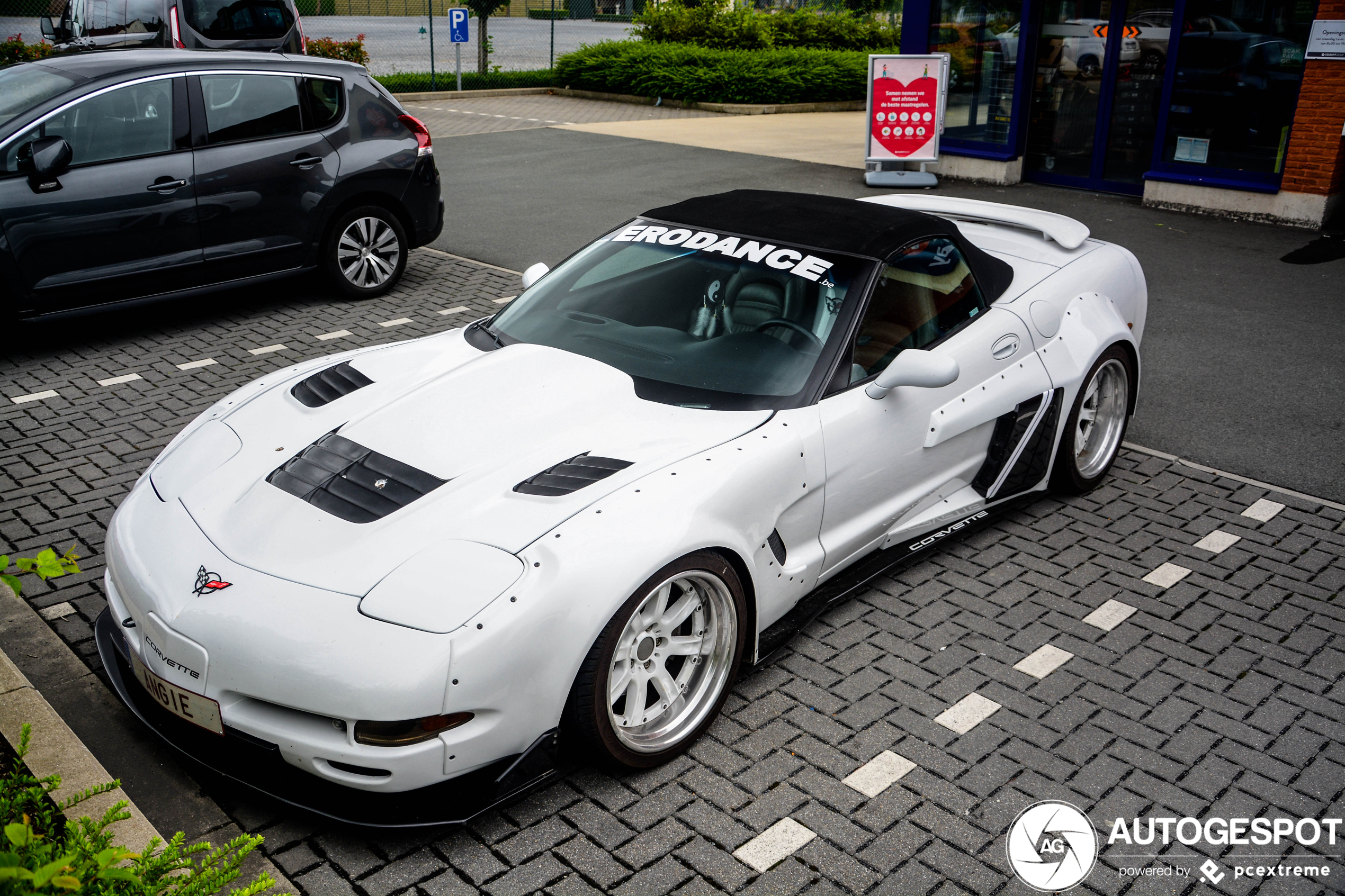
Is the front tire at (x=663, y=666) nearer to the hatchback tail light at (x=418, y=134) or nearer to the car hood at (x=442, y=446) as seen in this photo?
the car hood at (x=442, y=446)

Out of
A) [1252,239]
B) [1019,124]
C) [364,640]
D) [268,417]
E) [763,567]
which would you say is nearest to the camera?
[364,640]

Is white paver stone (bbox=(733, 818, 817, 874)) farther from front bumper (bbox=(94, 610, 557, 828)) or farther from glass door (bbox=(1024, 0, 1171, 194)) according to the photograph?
glass door (bbox=(1024, 0, 1171, 194))

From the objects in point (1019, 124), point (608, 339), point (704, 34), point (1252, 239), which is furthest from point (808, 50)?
point (608, 339)

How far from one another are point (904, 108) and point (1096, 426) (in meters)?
8.68

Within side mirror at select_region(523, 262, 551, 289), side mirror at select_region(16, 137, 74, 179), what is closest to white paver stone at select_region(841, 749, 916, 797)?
side mirror at select_region(523, 262, 551, 289)

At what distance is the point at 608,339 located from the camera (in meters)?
4.26

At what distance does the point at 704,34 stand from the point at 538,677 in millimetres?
22824

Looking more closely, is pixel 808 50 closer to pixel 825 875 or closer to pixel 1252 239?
pixel 1252 239

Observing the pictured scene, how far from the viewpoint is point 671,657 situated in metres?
3.55

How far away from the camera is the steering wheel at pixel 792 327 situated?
4082 mm

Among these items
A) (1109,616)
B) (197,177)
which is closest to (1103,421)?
(1109,616)

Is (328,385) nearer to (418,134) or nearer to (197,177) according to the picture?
(197,177)

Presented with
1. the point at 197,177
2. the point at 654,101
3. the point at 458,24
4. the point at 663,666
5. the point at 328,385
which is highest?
the point at 458,24

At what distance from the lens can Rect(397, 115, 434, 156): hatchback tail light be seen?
27.8 ft
